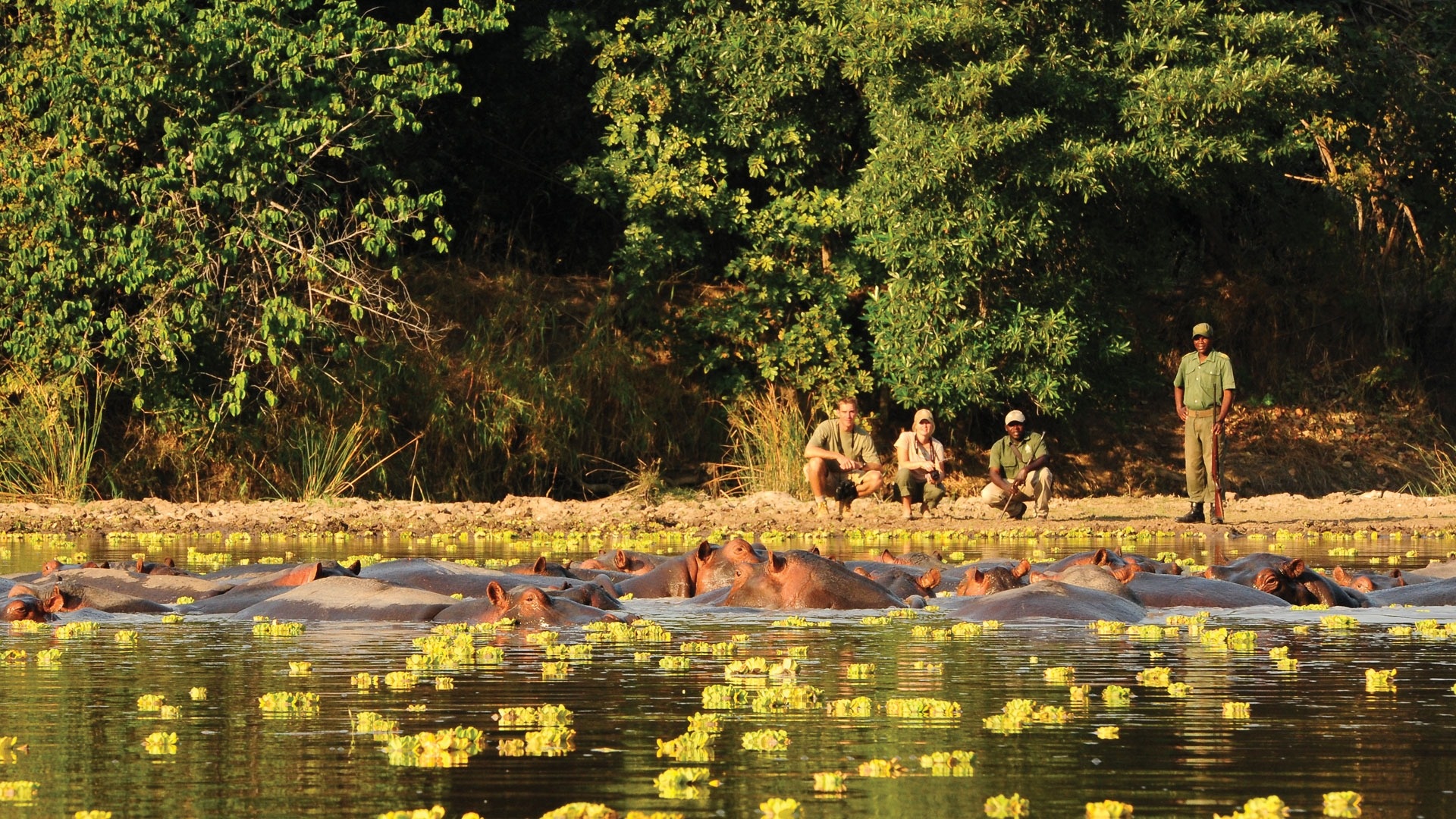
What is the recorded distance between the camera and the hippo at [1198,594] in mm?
9523

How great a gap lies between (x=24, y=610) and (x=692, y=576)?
130 inches

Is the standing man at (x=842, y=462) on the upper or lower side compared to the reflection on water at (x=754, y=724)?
upper

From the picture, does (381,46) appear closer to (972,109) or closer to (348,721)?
(972,109)

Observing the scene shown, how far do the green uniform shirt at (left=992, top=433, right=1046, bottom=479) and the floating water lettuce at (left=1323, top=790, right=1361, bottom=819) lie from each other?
14204 millimetres

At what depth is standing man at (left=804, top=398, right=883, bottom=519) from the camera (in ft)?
59.8

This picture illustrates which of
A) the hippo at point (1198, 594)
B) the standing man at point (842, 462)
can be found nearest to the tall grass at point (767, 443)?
the standing man at point (842, 462)

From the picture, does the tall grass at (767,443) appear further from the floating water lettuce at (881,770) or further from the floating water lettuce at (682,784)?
the floating water lettuce at (682,784)

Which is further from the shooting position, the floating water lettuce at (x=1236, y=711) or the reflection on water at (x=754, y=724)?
the floating water lettuce at (x=1236, y=711)

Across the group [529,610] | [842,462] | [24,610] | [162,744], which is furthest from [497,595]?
[842,462]

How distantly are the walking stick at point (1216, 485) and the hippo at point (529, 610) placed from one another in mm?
9465

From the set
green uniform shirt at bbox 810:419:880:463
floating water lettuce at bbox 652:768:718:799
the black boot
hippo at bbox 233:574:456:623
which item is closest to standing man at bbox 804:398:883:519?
green uniform shirt at bbox 810:419:880:463

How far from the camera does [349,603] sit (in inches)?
360

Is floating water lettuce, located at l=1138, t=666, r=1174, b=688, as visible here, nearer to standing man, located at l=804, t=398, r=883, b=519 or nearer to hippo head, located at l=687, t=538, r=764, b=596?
hippo head, located at l=687, t=538, r=764, b=596

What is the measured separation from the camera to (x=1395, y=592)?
32.6 feet
